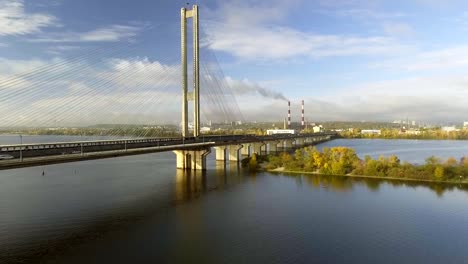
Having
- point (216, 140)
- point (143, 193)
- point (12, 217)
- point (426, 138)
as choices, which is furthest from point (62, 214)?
point (426, 138)

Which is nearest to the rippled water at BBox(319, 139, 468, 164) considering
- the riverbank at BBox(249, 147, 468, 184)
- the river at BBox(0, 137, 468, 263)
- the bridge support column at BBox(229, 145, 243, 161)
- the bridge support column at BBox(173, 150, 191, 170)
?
the riverbank at BBox(249, 147, 468, 184)

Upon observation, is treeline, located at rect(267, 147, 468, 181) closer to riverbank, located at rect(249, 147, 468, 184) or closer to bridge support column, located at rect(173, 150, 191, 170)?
riverbank, located at rect(249, 147, 468, 184)

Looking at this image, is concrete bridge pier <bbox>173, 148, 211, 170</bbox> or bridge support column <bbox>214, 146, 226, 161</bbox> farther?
bridge support column <bbox>214, 146, 226, 161</bbox>

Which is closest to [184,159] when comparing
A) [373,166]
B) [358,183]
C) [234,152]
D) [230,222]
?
[234,152]

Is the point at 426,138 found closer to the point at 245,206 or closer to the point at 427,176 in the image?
the point at 427,176

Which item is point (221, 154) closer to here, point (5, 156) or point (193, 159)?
point (193, 159)

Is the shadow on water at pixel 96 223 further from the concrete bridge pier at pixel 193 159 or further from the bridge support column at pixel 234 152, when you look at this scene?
the bridge support column at pixel 234 152
